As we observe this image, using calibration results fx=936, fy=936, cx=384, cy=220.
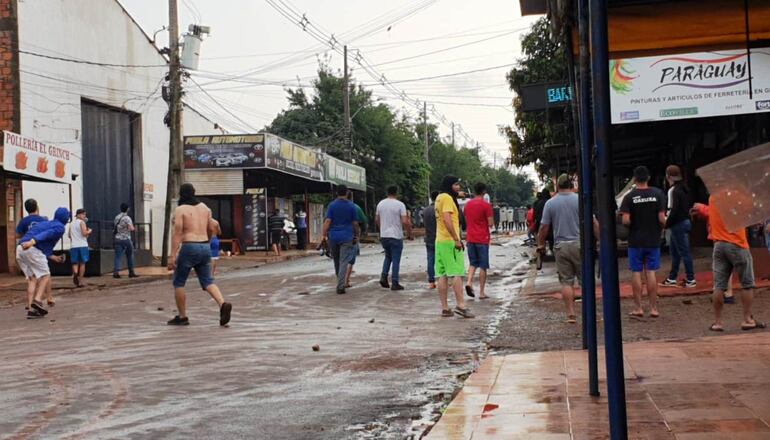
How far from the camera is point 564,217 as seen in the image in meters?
10.9

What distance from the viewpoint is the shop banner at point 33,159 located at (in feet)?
68.6

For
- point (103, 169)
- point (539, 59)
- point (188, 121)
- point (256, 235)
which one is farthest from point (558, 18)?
point (188, 121)

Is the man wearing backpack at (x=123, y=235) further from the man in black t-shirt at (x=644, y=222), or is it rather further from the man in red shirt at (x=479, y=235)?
the man in black t-shirt at (x=644, y=222)

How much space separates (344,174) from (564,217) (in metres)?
37.6

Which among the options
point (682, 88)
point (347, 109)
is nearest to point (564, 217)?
point (682, 88)

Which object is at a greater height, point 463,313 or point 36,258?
point 36,258

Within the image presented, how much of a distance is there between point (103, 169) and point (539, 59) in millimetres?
15551

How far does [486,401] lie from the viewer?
648 centimetres

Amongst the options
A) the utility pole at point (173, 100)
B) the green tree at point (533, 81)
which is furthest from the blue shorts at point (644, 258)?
the utility pole at point (173, 100)

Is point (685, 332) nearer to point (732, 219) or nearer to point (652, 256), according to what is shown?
point (652, 256)

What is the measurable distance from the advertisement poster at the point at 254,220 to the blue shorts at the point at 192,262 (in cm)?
2556

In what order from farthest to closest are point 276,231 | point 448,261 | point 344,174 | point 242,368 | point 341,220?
point 344,174, point 276,231, point 341,220, point 448,261, point 242,368

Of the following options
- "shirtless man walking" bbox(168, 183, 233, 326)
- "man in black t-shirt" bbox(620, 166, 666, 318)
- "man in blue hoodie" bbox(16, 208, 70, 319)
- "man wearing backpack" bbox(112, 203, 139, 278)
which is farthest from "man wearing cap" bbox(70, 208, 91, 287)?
"man in black t-shirt" bbox(620, 166, 666, 318)

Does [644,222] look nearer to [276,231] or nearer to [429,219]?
[429,219]
